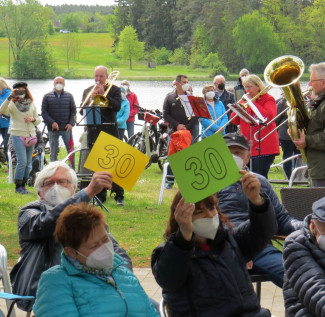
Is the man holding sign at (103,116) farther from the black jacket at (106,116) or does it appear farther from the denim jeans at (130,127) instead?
the denim jeans at (130,127)

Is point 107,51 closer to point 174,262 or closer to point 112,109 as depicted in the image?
point 112,109

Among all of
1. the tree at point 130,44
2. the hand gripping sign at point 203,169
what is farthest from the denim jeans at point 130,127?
the tree at point 130,44

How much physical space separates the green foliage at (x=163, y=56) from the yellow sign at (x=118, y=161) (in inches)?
1464

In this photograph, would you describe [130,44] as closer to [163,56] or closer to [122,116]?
[163,56]

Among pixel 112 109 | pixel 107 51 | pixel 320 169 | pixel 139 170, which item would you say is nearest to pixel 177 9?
pixel 107 51

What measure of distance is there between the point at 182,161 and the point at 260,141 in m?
7.02

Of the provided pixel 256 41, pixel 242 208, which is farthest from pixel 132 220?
pixel 256 41

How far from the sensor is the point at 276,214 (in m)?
5.64

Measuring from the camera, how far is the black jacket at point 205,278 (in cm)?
409

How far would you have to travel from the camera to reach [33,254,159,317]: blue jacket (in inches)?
155

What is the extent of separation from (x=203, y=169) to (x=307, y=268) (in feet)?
2.72

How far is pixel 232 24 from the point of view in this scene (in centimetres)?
3709

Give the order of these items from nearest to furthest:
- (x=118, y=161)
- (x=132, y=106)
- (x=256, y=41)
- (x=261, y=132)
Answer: (x=118, y=161) → (x=261, y=132) → (x=132, y=106) → (x=256, y=41)

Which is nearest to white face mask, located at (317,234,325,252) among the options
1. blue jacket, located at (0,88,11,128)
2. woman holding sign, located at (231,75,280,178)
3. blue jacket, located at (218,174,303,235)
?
blue jacket, located at (218,174,303,235)
